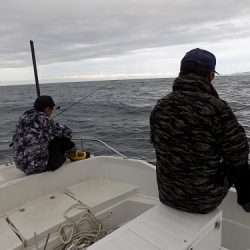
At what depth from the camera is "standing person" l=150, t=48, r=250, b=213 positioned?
2.23 metres

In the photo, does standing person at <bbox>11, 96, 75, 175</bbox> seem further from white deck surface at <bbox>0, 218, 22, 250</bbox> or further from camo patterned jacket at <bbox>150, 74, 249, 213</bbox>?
camo patterned jacket at <bbox>150, 74, 249, 213</bbox>

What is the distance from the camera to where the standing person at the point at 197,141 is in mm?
2227

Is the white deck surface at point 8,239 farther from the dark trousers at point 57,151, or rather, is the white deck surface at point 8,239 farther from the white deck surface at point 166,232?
the white deck surface at point 166,232

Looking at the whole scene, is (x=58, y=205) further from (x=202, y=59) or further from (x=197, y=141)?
(x=202, y=59)

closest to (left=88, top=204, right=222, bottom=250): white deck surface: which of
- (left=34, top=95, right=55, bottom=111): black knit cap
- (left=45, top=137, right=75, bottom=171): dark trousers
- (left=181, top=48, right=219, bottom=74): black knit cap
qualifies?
(left=181, top=48, right=219, bottom=74): black knit cap

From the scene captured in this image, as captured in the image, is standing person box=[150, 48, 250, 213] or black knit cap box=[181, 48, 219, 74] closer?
standing person box=[150, 48, 250, 213]

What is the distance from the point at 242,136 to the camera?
226cm

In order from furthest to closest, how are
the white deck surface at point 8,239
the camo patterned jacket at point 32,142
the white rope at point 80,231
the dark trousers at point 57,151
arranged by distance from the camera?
the dark trousers at point 57,151
the camo patterned jacket at point 32,142
the white rope at point 80,231
the white deck surface at point 8,239

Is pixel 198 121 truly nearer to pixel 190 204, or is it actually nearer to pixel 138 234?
pixel 190 204

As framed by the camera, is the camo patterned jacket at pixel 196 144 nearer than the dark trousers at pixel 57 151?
Yes

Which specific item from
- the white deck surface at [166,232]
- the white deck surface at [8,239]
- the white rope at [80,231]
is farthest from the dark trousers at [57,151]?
the white deck surface at [166,232]

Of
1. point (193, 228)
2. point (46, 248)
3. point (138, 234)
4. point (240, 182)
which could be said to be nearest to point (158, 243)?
point (138, 234)

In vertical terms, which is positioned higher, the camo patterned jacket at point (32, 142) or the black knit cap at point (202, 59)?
the black knit cap at point (202, 59)

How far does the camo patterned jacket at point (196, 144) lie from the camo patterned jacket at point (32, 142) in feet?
6.93
